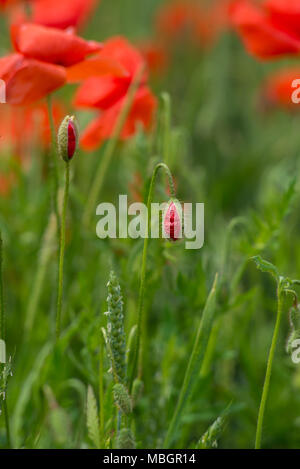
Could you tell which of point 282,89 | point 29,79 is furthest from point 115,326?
point 282,89

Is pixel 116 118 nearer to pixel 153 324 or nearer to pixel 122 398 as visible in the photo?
pixel 153 324

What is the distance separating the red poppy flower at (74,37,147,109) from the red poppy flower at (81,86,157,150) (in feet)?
0.10

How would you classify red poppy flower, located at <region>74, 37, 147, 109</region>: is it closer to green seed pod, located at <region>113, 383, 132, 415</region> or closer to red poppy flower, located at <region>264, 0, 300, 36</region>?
red poppy flower, located at <region>264, 0, 300, 36</region>

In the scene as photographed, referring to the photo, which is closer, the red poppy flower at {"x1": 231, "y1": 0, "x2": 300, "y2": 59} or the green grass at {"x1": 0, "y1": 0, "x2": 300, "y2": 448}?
the green grass at {"x1": 0, "y1": 0, "x2": 300, "y2": 448}

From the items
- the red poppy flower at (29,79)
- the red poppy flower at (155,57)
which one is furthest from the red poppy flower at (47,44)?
the red poppy flower at (155,57)

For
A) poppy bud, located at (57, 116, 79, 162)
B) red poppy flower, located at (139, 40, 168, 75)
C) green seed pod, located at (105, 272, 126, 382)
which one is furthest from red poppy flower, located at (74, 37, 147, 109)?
red poppy flower, located at (139, 40, 168, 75)

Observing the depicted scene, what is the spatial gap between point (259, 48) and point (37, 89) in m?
0.38

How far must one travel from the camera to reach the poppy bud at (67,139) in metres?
0.69

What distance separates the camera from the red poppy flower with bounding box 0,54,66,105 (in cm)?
79

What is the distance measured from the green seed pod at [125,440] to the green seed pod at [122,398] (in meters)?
0.02

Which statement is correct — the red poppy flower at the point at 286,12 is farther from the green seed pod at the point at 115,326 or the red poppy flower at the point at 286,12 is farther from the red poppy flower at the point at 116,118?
the green seed pod at the point at 115,326

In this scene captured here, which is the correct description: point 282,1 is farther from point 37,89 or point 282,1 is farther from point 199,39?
point 199,39

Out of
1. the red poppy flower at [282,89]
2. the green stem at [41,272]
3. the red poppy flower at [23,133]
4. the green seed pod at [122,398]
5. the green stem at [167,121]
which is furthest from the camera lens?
the red poppy flower at [282,89]

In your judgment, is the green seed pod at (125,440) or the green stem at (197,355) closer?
the green seed pod at (125,440)
